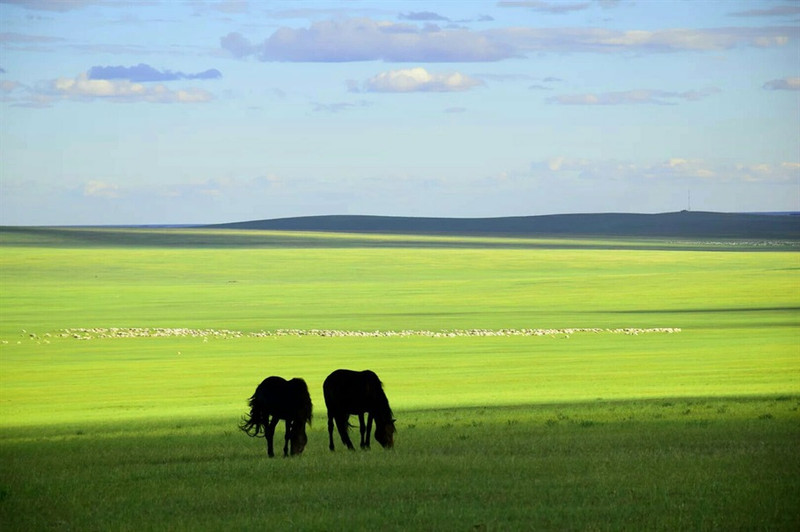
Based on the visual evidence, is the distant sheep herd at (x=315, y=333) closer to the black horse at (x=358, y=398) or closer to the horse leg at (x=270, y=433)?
the black horse at (x=358, y=398)

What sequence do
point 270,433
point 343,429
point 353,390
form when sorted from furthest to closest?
point 343,429 < point 270,433 < point 353,390

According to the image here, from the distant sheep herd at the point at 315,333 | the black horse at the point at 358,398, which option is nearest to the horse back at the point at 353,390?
the black horse at the point at 358,398

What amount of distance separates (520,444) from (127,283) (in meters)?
74.7

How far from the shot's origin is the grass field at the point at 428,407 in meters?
12.0

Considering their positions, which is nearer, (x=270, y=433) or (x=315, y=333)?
(x=270, y=433)

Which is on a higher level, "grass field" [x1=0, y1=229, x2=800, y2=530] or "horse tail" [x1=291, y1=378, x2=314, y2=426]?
"horse tail" [x1=291, y1=378, x2=314, y2=426]

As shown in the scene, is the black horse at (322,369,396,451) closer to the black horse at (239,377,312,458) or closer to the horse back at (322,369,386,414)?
the horse back at (322,369,386,414)

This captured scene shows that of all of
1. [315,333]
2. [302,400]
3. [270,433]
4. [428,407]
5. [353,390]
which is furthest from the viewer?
[315,333]

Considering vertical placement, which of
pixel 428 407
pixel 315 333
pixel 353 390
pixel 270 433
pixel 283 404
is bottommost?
pixel 315 333

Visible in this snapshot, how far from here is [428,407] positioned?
963 inches

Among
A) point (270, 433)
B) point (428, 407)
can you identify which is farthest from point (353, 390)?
point (428, 407)

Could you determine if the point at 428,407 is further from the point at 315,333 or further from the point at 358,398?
the point at 315,333

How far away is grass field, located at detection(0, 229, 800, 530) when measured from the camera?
1198 centimetres

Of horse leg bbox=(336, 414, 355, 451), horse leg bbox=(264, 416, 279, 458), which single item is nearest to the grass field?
horse leg bbox=(336, 414, 355, 451)
